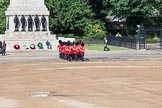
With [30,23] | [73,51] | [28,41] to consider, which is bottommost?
[73,51]

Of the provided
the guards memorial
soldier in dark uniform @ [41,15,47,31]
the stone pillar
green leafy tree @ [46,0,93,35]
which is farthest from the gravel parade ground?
green leafy tree @ [46,0,93,35]

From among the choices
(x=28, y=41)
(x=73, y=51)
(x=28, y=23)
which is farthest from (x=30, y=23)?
(x=73, y=51)

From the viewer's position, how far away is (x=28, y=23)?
229 ft

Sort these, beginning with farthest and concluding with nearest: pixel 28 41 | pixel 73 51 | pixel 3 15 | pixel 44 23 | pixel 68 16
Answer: pixel 68 16, pixel 3 15, pixel 44 23, pixel 28 41, pixel 73 51

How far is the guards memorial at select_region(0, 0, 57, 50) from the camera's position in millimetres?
69688

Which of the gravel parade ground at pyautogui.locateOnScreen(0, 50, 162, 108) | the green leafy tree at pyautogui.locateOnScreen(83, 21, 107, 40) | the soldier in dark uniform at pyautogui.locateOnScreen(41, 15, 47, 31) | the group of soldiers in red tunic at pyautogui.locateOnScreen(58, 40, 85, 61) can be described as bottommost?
the gravel parade ground at pyautogui.locateOnScreen(0, 50, 162, 108)

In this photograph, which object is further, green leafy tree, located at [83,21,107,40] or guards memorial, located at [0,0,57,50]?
green leafy tree, located at [83,21,107,40]

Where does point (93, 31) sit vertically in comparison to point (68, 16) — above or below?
below

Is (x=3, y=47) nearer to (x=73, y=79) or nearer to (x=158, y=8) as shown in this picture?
(x=73, y=79)

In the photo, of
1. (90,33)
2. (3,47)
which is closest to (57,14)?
(90,33)

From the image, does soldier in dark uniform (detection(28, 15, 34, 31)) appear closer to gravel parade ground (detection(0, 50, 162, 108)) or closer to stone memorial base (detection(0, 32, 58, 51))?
stone memorial base (detection(0, 32, 58, 51))

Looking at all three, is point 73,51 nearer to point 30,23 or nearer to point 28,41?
point 28,41

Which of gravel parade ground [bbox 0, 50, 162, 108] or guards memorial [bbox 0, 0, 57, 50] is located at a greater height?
guards memorial [bbox 0, 0, 57, 50]

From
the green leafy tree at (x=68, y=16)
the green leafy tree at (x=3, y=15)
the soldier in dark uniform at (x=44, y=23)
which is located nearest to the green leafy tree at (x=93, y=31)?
the green leafy tree at (x=68, y=16)
